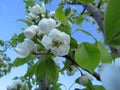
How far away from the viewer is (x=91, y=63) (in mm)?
603

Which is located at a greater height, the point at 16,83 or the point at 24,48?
the point at 16,83

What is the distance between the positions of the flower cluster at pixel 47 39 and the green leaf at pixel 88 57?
0.09 m

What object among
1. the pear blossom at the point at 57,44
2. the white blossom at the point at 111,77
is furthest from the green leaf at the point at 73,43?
the white blossom at the point at 111,77

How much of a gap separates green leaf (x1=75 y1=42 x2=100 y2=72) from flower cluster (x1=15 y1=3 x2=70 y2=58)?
91mm

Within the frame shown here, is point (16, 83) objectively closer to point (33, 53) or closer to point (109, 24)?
point (33, 53)

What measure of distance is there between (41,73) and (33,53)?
0.20 feet

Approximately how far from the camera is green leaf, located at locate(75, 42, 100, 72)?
1.94 feet

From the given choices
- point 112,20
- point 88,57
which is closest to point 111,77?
point 112,20

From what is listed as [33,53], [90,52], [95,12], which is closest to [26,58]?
[33,53]

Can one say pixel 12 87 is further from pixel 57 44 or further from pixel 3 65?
pixel 3 65

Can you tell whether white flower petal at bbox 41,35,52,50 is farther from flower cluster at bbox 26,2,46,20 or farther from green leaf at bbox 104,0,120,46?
green leaf at bbox 104,0,120,46

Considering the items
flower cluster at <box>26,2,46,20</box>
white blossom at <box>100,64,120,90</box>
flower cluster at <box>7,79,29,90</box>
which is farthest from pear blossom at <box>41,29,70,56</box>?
→ flower cluster at <box>7,79,29,90</box>

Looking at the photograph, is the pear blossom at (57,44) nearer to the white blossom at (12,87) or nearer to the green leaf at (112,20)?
the green leaf at (112,20)

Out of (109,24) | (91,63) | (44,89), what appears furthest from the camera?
(44,89)
